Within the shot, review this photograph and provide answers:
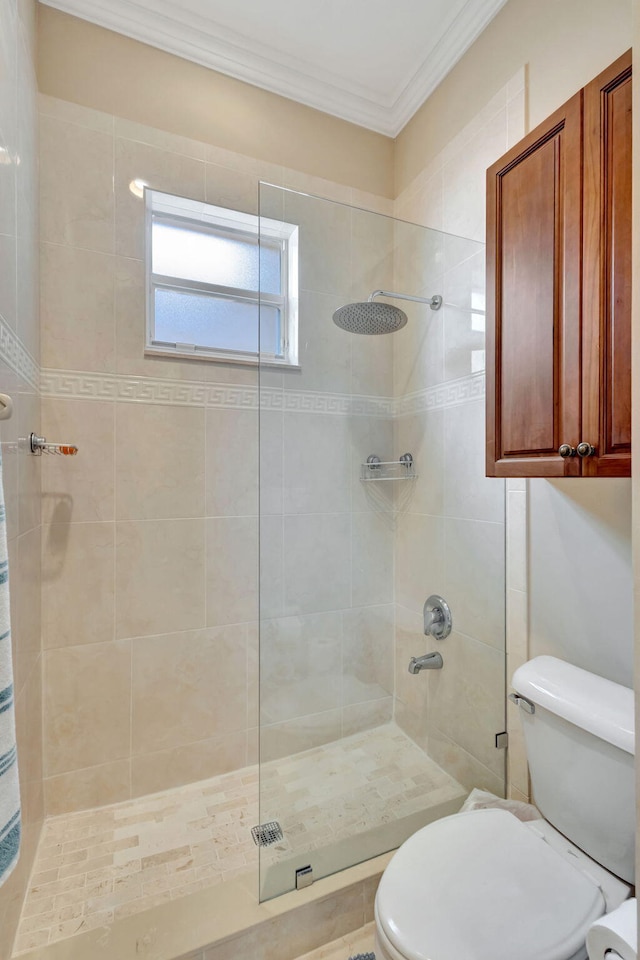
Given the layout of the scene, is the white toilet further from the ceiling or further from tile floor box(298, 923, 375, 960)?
the ceiling

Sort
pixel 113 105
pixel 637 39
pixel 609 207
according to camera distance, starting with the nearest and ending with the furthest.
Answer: pixel 637 39, pixel 609 207, pixel 113 105

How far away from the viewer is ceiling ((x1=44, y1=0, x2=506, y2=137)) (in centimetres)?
159

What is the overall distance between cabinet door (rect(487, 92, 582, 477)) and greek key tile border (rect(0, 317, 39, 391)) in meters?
1.22

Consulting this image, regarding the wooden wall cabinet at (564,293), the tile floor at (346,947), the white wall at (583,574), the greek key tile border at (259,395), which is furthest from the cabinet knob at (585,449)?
the tile floor at (346,947)

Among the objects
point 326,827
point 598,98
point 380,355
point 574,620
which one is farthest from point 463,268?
point 326,827

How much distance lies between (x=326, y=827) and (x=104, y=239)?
2105 mm

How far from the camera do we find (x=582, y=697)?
3.42 ft

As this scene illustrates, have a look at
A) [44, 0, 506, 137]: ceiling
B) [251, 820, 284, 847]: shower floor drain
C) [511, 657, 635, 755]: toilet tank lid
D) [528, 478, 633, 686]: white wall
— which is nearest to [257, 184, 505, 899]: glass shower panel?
[251, 820, 284, 847]: shower floor drain

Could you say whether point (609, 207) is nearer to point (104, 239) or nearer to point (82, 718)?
point (104, 239)

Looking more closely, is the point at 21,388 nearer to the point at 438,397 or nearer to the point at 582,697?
the point at 438,397

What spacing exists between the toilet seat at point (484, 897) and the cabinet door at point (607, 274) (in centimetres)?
88

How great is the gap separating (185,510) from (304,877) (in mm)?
1220

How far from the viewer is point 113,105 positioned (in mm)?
1633

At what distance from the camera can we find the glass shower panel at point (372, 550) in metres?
1.41
